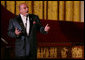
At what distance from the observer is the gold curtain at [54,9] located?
3.36 meters

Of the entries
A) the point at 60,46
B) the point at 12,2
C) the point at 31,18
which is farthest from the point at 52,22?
the point at 31,18

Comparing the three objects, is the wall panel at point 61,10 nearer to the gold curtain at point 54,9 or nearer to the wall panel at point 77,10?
the gold curtain at point 54,9

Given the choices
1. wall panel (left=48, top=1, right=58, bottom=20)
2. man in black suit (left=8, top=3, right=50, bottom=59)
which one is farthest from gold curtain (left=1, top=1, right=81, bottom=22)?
man in black suit (left=8, top=3, right=50, bottom=59)

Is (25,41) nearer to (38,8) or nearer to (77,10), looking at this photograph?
(38,8)

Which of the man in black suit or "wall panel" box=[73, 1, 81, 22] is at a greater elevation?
"wall panel" box=[73, 1, 81, 22]

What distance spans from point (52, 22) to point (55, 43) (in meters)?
0.28

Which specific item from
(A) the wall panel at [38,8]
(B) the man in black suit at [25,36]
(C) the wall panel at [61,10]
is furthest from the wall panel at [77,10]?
(B) the man in black suit at [25,36]

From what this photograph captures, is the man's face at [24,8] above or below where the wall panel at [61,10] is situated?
below

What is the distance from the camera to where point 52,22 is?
275cm

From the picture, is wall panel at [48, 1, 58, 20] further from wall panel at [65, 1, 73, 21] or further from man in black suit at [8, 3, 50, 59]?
man in black suit at [8, 3, 50, 59]

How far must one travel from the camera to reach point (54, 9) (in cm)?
348

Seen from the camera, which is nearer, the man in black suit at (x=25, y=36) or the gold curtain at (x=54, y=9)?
the man in black suit at (x=25, y=36)

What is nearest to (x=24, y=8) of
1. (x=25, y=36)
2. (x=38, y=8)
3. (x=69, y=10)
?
(x=25, y=36)

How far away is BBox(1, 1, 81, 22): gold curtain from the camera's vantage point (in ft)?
11.0
